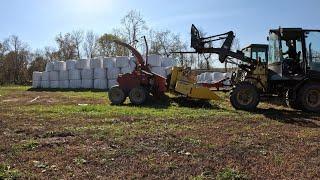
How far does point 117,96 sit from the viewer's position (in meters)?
18.5

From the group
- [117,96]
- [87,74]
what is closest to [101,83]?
[87,74]

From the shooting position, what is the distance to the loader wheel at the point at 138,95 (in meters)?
18.0

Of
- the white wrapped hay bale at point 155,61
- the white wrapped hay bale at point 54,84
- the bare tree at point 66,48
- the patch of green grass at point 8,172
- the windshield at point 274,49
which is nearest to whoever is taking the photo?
the patch of green grass at point 8,172

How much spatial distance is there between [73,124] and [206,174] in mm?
5640

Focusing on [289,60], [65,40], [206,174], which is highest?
[65,40]

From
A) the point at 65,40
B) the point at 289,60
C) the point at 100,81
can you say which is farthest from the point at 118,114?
the point at 65,40

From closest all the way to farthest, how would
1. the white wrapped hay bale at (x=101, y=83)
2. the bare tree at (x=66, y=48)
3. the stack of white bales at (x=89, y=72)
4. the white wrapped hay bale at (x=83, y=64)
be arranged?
1. the stack of white bales at (x=89, y=72)
2. the white wrapped hay bale at (x=101, y=83)
3. the white wrapped hay bale at (x=83, y=64)
4. the bare tree at (x=66, y=48)

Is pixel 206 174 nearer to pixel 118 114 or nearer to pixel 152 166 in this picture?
pixel 152 166

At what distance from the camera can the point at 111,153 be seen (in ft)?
26.5

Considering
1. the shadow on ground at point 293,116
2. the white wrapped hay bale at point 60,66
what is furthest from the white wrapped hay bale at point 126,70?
the shadow on ground at point 293,116

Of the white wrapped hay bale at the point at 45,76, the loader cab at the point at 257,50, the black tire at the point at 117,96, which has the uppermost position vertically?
the loader cab at the point at 257,50

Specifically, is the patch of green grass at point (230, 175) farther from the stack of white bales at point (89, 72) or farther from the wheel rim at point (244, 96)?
the stack of white bales at point (89, 72)

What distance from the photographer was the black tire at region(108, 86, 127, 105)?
60.3 ft

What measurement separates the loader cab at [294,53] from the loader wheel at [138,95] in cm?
470
